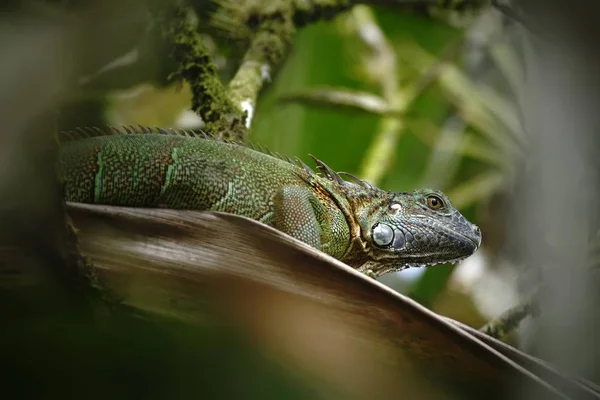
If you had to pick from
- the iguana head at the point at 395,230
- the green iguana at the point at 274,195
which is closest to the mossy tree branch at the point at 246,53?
the green iguana at the point at 274,195

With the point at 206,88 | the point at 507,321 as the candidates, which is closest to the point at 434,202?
the point at 507,321

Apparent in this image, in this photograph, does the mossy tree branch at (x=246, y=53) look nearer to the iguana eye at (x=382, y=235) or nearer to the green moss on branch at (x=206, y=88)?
the green moss on branch at (x=206, y=88)

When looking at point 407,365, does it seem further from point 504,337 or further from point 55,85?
point 504,337

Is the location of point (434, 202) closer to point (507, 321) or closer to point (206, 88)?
point (507, 321)

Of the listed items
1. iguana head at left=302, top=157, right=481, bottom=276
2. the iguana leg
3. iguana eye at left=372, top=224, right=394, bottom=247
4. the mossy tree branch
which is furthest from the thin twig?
the mossy tree branch

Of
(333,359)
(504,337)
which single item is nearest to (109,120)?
(333,359)

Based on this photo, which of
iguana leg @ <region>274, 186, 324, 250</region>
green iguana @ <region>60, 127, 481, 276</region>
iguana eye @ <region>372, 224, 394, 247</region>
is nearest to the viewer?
green iguana @ <region>60, 127, 481, 276</region>

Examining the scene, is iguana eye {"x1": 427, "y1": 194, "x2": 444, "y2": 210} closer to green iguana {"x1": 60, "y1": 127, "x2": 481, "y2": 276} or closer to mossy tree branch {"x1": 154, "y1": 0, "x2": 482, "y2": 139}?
green iguana {"x1": 60, "y1": 127, "x2": 481, "y2": 276}

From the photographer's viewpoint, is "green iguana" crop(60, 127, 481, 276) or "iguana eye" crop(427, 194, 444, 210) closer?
"green iguana" crop(60, 127, 481, 276)
